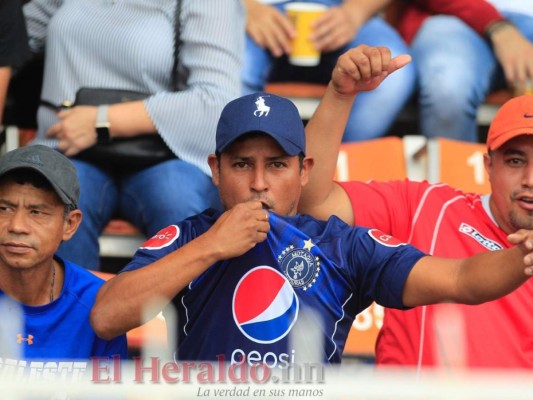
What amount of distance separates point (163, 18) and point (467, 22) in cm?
121

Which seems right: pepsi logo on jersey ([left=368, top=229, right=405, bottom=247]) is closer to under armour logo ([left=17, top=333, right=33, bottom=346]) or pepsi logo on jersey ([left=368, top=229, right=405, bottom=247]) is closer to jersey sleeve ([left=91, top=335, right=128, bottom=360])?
jersey sleeve ([left=91, top=335, right=128, bottom=360])

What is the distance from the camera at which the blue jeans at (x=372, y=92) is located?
12.4 ft

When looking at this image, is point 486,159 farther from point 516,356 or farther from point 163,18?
point 163,18

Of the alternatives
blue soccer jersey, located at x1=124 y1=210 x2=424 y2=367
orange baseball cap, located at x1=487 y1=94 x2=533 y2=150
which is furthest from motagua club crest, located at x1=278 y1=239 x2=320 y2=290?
orange baseball cap, located at x1=487 y1=94 x2=533 y2=150

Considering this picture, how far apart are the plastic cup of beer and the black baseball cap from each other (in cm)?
141


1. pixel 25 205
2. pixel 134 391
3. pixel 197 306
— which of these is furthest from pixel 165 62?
pixel 134 391

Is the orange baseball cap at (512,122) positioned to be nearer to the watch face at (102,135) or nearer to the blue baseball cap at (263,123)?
the blue baseball cap at (263,123)

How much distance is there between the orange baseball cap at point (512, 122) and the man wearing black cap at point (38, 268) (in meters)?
1.08

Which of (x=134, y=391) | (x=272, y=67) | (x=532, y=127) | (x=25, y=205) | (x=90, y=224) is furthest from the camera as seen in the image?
(x=272, y=67)

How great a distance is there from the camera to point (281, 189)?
93.1 inches

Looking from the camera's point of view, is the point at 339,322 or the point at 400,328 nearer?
the point at 339,322

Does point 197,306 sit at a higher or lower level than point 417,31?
lower

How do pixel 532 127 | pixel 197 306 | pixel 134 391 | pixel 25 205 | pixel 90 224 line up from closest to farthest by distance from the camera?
pixel 134 391 → pixel 197 306 → pixel 25 205 → pixel 532 127 → pixel 90 224

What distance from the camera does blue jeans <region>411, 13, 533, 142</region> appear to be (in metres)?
3.75
